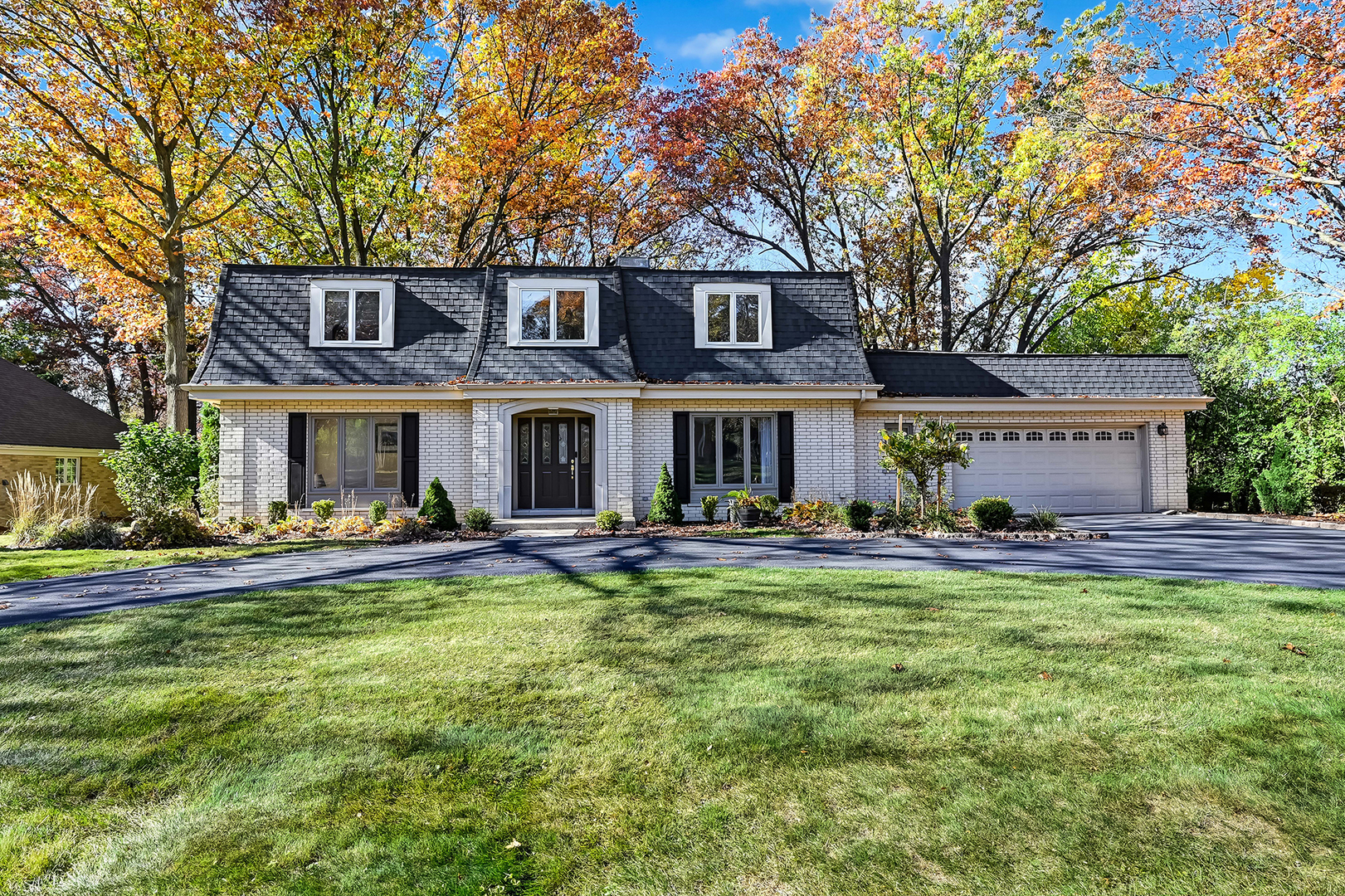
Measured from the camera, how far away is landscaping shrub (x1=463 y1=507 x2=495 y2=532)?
41.5 feet

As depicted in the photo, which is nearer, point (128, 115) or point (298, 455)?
point (298, 455)

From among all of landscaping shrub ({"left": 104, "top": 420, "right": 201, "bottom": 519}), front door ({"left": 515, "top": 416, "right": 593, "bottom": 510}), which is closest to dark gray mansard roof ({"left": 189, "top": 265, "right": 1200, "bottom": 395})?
front door ({"left": 515, "top": 416, "right": 593, "bottom": 510})

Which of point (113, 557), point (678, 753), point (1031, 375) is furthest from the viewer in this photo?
point (1031, 375)

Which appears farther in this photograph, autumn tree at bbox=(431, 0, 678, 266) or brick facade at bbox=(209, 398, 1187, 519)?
autumn tree at bbox=(431, 0, 678, 266)

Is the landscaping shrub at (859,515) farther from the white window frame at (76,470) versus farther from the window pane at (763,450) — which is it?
the white window frame at (76,470)

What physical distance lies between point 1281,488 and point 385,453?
19.9 m

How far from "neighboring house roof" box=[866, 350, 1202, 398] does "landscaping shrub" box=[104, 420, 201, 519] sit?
1419 centimetres

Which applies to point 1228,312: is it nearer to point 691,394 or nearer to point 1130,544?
point 1130,544

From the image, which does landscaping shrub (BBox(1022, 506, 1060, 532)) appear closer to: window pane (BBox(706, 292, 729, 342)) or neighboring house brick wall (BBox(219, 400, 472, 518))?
window pane (BBox(706, 292, 729, 342))

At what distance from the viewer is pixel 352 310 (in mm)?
14602

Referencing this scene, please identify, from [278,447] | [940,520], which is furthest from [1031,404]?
[278,447]

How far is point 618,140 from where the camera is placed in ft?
73.6

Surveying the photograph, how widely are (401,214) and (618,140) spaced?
294 inches

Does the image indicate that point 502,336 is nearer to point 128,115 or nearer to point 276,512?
point 276,512
